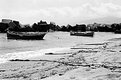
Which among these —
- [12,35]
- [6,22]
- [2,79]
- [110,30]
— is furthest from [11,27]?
[2,79]

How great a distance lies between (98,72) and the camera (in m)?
7.64

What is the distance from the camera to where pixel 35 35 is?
6575cm

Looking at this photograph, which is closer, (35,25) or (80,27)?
(35,25)

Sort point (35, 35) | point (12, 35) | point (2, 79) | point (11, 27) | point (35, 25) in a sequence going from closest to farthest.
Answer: point (2, 79) → point (35, 35) → point (12, 35) → point (11, 27) → point (35, 25)

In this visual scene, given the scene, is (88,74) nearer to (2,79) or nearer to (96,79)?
(96,79)

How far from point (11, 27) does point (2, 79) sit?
108293 mm

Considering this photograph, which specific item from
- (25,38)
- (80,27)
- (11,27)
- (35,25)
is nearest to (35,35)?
(25,38)

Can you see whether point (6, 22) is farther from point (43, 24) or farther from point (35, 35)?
point (35, 35)

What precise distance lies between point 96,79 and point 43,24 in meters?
130

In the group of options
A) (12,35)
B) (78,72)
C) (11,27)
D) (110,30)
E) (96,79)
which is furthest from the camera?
(110,30)

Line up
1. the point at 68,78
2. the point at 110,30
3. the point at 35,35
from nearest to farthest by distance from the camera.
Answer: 1. the point at 68,78
2. the point at 35,35
3. the point at 110,30

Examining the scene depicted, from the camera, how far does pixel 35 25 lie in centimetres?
13475

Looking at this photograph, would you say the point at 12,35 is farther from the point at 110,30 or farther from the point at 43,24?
the point at 110,30

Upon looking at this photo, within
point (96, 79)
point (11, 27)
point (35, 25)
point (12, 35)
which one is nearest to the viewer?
point (96, 79)
